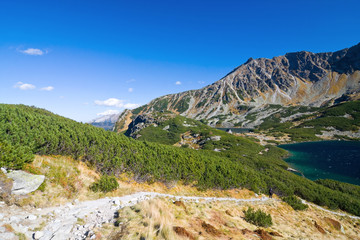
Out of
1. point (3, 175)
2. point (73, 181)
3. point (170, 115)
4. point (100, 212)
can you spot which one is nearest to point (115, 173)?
point (73, 181)

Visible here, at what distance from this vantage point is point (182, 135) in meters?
127

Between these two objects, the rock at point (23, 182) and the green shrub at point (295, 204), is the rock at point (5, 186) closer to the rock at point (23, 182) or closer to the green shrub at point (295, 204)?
the rock at point (23, 182)

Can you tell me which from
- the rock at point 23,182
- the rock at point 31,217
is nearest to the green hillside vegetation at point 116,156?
the rock at point 23,182

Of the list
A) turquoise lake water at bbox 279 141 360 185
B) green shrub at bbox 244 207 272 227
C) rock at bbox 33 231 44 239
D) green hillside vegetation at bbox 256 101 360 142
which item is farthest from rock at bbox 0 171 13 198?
green hillside vegetation at bbox 256 101 360 142

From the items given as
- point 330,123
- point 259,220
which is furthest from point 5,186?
point 330,123

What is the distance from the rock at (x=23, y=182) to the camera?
9.05 m

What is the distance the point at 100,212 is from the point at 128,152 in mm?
11141

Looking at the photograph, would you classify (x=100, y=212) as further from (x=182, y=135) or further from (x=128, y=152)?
(x=182, y=135)

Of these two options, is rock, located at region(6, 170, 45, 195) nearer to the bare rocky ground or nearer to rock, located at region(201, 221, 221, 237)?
the bare rocky ground

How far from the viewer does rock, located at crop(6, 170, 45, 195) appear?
905 centimetres

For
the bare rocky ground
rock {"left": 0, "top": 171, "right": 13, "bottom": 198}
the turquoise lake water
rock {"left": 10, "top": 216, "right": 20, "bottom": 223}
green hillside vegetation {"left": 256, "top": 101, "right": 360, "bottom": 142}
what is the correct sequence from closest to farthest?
the bare rocky ground → rock {"left": 10, "top": 216, "right": 20, "bottom": 223} → rock {"left": 0, "top": 171, "right": 13, "bottom": 198} → the turquoise lake water → green hillside vegetation {"left": 256, "top": 101, "right": 360, "bottom": 142}

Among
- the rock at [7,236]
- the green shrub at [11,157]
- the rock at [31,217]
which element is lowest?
the rock at [31,217]

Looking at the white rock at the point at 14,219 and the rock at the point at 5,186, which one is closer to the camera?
the white rock at the point at 14,219

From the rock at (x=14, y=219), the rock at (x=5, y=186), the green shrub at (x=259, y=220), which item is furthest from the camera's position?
the green shrub at (x=259, y=220)
